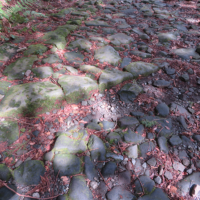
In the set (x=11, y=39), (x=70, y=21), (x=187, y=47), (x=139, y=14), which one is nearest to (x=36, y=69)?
(x=11, y=39)

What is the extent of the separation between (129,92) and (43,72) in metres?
1.41

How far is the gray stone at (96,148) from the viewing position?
169 centimetres

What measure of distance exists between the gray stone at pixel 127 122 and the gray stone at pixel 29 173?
1057 millimetres

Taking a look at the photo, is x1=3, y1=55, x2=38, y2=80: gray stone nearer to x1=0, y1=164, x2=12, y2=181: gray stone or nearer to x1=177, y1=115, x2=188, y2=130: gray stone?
x1=0, y1=164, x2=12, y2=181: gray stone

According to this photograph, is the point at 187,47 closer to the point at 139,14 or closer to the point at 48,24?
the point at 139,14

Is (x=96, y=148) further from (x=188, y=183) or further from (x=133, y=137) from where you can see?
(x=188, y=183)

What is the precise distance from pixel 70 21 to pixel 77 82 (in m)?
2.58

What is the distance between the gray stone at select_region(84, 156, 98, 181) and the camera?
156 centimetres

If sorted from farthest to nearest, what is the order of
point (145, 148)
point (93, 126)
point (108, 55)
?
point (108, 55) → point (93, 126) → point (145, 148)

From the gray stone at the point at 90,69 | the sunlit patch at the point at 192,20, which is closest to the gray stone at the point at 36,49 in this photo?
the gray stone at the point at 90,69

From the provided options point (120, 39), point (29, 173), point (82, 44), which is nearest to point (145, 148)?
point (29, 173)

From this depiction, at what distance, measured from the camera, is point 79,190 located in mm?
1440

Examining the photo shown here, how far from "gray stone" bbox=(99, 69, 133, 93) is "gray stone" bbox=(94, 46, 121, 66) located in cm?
32

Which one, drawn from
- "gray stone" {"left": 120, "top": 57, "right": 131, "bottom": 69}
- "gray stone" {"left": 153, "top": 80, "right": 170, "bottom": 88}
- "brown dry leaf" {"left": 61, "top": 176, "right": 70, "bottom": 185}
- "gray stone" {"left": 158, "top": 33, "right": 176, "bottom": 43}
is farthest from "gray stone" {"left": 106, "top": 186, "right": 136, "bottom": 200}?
"gray stone" {"left": 158, "top": 33, "right": 176, "bottom": 43}
